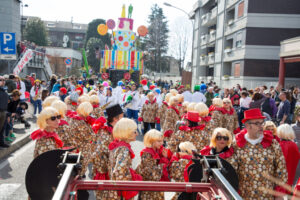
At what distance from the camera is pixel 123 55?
32.7m

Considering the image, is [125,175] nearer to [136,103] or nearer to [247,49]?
[136,103]

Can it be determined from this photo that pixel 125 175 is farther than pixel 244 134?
No

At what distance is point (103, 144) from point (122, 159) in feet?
3.41

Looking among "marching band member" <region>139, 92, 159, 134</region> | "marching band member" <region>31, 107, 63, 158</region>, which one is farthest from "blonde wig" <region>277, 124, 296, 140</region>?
"marching band member" <region>139, 92, 159, 134</region>

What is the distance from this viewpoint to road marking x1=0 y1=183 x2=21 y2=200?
5.19m

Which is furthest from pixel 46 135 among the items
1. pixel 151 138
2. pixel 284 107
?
pixel 284 107

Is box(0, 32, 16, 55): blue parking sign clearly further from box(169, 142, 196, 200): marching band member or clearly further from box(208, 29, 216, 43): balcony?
box(208, 29, 216, 43): balcony

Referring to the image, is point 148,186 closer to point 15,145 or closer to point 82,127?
point 82,127

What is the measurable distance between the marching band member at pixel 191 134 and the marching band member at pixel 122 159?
1.62m

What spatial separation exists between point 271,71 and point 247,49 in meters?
2.98

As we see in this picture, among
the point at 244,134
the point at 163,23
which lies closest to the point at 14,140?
the point at 244,134

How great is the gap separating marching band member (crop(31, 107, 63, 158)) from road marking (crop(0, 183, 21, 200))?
202 centimetres

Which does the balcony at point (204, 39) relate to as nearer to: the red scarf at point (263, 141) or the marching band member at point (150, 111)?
the marching band member at point (150, 111)

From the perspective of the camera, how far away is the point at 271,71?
1081 inches
